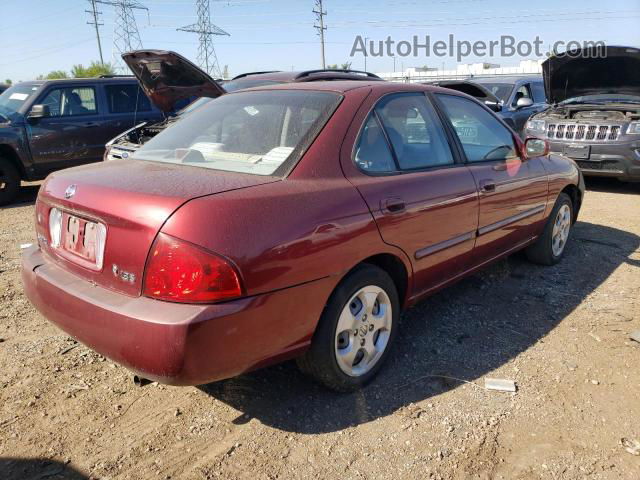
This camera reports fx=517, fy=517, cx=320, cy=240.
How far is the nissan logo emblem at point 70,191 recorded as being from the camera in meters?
2.41

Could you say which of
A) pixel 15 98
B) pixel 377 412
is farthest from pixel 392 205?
pixel 15 98

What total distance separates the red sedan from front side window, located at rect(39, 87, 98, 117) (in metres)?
5.90

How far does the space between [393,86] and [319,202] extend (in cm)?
116

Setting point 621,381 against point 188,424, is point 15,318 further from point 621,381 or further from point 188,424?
point 621,381

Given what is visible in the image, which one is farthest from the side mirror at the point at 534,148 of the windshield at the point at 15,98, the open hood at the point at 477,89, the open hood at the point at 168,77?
the windshield at the point at 15,98

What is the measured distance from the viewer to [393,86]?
10.2ft

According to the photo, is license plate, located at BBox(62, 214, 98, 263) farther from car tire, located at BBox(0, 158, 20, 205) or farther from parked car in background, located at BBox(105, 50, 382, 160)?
car tire, located at BBox(0, 158, 20, 205)

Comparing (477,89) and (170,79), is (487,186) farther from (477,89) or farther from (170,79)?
(477,89)

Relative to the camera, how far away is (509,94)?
1009 centimetres

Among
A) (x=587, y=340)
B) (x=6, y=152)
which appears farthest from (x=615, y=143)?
(x=6, y=152)

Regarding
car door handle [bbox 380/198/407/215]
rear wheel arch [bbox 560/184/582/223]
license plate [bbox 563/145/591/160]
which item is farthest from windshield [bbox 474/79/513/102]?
car door handle [bbox 380/198/407/215]

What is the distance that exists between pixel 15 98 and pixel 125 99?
1.62 m

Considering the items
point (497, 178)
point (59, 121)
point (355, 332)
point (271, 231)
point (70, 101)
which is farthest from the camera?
point (70, 101)

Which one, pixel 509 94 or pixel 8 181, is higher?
pixel 509 94
